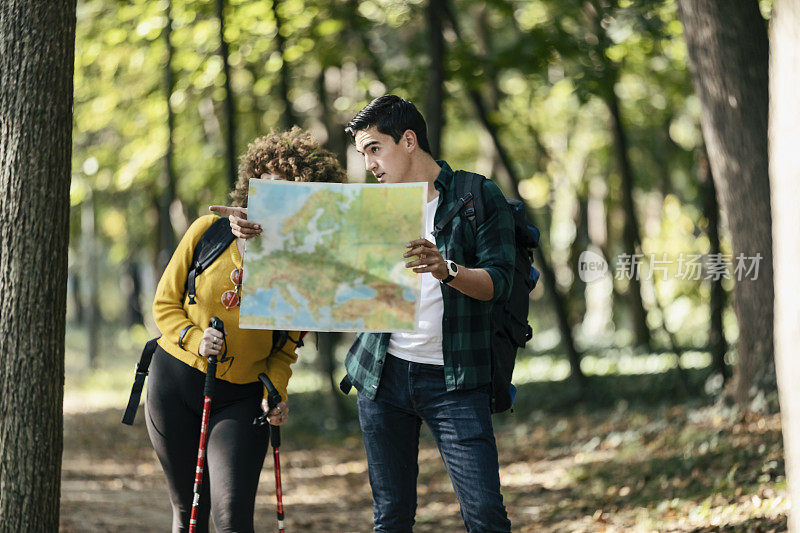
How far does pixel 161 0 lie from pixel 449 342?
1001cm

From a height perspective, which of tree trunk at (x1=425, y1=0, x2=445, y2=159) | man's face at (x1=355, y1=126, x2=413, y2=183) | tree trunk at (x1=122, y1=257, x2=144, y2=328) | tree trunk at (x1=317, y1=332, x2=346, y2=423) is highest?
tree trunk at (x1=425, y1=0, x2=445, y2=159)

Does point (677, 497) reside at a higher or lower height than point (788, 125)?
lower

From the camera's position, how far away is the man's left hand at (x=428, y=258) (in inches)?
132

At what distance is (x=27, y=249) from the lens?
4.45 metres

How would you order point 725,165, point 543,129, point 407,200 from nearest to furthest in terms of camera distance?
point 407,200
point 725,165
point 543,129

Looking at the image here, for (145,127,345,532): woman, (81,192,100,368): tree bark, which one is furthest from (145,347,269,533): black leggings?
(81,192,100,368): tree bark

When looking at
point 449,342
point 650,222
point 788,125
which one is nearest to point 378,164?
point 449,342

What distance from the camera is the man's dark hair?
12.2ft

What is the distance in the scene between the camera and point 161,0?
12.2 meters

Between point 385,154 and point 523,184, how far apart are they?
19.5 metres

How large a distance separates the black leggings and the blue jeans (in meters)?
0.57

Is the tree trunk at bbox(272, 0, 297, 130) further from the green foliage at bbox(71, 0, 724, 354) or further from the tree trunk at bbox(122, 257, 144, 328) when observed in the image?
the tree trunk at bbox(122, 257, 144, 328)

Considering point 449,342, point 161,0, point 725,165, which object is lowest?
point 449,342

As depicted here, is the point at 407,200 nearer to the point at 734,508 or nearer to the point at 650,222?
the point at 734,508
